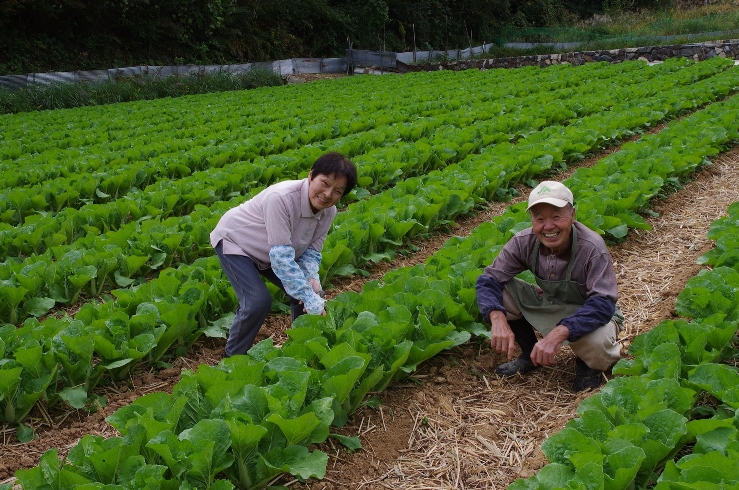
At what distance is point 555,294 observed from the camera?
361cm

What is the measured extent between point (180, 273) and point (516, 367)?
2.59 metres

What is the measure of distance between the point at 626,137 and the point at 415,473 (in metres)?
9.30

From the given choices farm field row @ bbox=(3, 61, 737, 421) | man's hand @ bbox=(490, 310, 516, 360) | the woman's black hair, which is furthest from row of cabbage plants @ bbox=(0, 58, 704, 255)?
man's hand @ bbox=(490, 310, 516, 360)

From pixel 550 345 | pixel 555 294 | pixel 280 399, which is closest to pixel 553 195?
pixel 555 294

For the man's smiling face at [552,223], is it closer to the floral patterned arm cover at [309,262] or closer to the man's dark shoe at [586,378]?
the man's dark shoe at [586,378]

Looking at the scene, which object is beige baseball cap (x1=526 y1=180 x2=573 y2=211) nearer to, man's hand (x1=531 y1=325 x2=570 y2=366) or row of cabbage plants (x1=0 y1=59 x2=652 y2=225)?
man's hand (x1=531 y1=325 x2=570 y2=366)

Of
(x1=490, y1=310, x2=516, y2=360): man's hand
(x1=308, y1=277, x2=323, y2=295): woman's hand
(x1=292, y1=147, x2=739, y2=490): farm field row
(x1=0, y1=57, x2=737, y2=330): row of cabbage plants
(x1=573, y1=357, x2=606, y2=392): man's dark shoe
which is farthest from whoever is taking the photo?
(x1=0, y1=57, x2=737, y2=330): row of cabbage plants

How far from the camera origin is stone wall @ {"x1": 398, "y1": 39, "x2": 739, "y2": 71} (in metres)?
24.3

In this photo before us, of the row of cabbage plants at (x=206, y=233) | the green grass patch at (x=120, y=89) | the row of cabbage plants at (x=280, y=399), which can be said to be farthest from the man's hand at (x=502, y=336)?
the green grass patch at (x=120, y=89)

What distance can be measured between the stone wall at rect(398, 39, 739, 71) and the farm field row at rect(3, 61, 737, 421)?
60.5ft

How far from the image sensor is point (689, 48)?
25.1 metres

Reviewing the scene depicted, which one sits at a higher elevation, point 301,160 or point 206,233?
point 301,160

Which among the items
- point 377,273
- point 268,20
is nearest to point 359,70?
point 268,20

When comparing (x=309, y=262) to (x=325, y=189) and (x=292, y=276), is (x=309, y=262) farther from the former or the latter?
(x=325, y=189)
